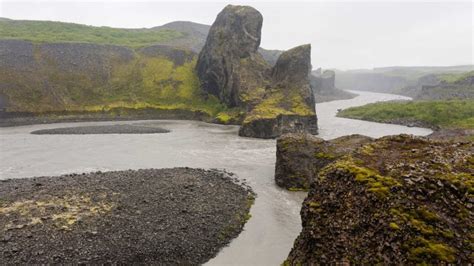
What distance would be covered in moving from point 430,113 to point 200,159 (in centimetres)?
5823

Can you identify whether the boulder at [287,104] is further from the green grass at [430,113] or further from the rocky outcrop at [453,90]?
the rocky outcrop at [453,90]

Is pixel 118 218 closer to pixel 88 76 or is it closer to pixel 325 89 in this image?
pixel 88 76

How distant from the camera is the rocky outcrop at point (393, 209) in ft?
42.5

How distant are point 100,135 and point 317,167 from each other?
1529 inches

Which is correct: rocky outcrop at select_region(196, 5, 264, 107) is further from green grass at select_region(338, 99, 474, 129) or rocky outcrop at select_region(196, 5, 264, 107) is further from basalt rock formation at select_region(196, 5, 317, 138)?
green grass at select_region(338, 99, 474, 129)

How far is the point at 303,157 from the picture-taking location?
1258 inches

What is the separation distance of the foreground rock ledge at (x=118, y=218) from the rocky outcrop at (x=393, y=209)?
255 inches

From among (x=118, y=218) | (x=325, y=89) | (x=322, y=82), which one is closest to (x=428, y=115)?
(x=118, y=218)

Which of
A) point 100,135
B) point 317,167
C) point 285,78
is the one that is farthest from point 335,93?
point 317,167

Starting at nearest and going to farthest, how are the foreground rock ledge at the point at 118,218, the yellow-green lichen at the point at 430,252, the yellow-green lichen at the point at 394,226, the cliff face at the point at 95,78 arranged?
1. the yellow-green lichen at the point at 430,252
2. the yellow-green lichen at the point at 394,226
3. the foreground rock ledge at the point at 118,218
4. the cliff face at the point at 95,78

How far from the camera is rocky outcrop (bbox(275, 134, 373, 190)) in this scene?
31.2 m

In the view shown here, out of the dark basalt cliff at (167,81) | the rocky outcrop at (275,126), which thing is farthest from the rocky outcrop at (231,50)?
the rocky outcrop at (275,126)

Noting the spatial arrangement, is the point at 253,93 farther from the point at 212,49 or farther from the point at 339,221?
the point at 339,221

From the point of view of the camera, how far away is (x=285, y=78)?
7181cm
